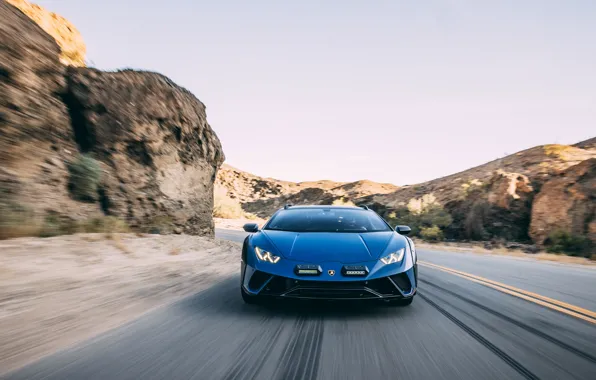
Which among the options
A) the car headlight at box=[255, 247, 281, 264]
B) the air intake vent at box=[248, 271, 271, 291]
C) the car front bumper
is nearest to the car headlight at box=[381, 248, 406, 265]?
the car front bumper

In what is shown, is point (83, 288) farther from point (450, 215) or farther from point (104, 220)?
point (450, 215)

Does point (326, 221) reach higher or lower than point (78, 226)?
higher

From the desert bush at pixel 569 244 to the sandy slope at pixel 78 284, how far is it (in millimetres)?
17133

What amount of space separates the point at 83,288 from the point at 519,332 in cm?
497

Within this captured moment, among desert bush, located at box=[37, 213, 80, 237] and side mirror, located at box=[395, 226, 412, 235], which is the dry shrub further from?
side mirror, located at box=[395, 226, 412, 235]

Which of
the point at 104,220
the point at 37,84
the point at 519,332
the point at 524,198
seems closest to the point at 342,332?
the point at 519,332

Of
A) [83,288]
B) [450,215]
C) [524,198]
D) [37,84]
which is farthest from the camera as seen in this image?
[450,215]

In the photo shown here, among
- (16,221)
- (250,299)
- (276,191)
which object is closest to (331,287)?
(250,299)

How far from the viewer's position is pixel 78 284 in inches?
231

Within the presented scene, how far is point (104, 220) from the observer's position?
1081 centimetres

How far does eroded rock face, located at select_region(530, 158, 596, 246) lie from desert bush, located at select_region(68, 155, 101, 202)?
21.4m

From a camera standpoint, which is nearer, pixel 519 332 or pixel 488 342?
pixel 488 342

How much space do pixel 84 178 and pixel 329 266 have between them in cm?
834

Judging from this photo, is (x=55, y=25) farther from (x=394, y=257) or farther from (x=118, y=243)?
(x=394, y=257)
